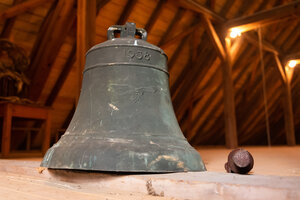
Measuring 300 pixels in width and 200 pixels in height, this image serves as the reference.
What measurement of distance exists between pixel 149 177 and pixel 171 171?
5.1 inches

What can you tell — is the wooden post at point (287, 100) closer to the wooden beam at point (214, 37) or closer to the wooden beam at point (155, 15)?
the wooden beam at point (214, 37)

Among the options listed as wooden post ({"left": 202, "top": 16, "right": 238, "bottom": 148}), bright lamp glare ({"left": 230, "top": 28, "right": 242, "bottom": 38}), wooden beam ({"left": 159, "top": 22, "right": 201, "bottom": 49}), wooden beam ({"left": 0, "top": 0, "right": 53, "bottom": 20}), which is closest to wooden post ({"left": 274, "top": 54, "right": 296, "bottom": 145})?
bright lamp glare ({"left": 230, "top": 28, "right": 242, "bottom": 38})

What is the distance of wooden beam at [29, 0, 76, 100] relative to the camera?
3.98m

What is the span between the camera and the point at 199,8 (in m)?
5.36

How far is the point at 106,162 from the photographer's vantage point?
118 centimetres

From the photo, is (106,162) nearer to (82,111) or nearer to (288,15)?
(82,111)

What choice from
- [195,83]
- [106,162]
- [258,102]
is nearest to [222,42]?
[195,83]

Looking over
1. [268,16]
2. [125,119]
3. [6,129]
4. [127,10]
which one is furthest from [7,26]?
[268,16]

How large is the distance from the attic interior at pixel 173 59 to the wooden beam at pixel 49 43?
→ 13mm

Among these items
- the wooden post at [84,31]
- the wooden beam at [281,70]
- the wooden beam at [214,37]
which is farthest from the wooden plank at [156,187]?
the wooden beam at [281,70]

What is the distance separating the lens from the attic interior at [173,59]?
3.75 m

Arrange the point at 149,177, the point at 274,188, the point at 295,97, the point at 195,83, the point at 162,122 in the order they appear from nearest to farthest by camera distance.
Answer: the point at 274,188 < the point at 149,177 < the point at 162,122 < the point at 195,83 < the point at 295,97

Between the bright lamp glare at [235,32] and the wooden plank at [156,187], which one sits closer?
the wooden plank at [156,187]

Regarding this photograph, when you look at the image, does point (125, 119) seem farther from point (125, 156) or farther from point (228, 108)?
point (228, 108)
